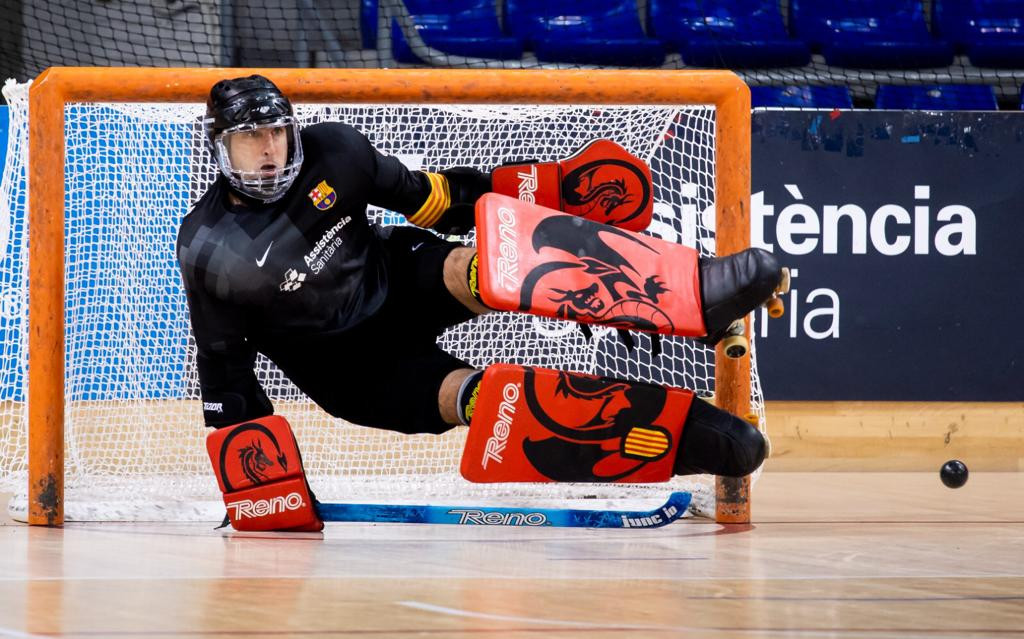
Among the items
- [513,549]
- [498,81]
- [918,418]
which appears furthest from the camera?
[918,418]

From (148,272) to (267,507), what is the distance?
1.11m

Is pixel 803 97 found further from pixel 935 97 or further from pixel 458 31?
pixel 458 31

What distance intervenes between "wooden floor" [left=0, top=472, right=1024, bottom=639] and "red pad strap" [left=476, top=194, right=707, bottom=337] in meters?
0.45

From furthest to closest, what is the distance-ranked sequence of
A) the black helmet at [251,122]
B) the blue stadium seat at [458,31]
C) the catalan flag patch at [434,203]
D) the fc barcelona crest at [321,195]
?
the blue stadium seat at [458,31], the catalan flag patch at [434,203], the fc barcelona crest at [321,195], the black helmet at [251,122]

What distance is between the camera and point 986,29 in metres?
5.84

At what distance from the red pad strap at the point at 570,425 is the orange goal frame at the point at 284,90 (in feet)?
1.30

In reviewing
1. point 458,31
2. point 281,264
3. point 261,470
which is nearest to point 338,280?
point 281,264

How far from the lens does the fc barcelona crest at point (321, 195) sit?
2711 millimetres

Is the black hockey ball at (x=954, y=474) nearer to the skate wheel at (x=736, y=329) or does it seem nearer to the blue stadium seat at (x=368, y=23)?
the skate wheel at (x=736, y=329)

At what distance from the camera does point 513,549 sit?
253cm

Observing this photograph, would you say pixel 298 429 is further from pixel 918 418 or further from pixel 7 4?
pixel 7 4

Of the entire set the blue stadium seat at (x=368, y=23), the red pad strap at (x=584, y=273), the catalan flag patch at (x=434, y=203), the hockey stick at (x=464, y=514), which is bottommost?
the hockey stick at (x=464, y=514)

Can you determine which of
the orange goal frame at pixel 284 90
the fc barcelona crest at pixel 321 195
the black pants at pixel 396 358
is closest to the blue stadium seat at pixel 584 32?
the orange goal frame at pixel 284 90

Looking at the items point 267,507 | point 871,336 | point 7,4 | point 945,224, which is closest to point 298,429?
point 267,507
